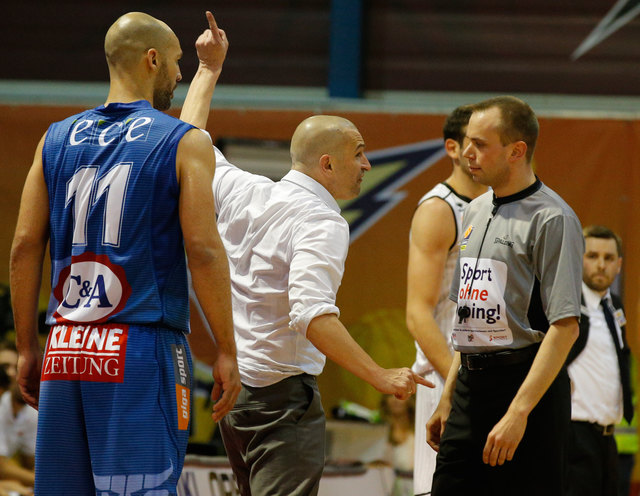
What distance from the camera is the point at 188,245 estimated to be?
8.50ft

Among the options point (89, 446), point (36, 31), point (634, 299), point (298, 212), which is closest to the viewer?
point (89, 446)

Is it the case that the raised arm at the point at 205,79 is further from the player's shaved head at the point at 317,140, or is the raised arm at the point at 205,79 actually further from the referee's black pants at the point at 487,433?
the referee's black pants at the point at 487,433

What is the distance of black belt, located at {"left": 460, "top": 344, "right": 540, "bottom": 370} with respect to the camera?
118 inches

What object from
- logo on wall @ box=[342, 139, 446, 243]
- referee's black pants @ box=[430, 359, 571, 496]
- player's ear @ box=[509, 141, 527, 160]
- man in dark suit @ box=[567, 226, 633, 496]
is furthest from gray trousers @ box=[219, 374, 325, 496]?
logo on wall @ box=[342, 139, 446, 243]

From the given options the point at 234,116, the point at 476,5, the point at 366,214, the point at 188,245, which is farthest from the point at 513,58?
the point at 188,245

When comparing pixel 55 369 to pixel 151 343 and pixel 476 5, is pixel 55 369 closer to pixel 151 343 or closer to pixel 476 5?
pixel 151 343

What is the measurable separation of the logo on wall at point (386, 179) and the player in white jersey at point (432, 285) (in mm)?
3454

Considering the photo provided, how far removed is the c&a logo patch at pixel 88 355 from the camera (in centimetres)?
252

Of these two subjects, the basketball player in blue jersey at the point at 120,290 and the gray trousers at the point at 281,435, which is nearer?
the basketball player in blue jersey at the point at 120,290

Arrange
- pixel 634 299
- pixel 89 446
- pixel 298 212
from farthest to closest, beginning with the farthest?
pixel 634 299 < pixel 298 212 < pixel 89 446

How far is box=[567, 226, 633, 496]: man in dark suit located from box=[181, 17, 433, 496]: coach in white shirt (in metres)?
2.60

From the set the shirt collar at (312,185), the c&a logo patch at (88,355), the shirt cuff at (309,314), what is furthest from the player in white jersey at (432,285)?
the c&a logo patch at (88,355)

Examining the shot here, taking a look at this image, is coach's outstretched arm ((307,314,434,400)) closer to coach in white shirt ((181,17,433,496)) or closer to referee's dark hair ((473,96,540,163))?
coach in white shirt ((181,17,433,496))

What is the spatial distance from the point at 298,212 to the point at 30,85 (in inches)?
243
